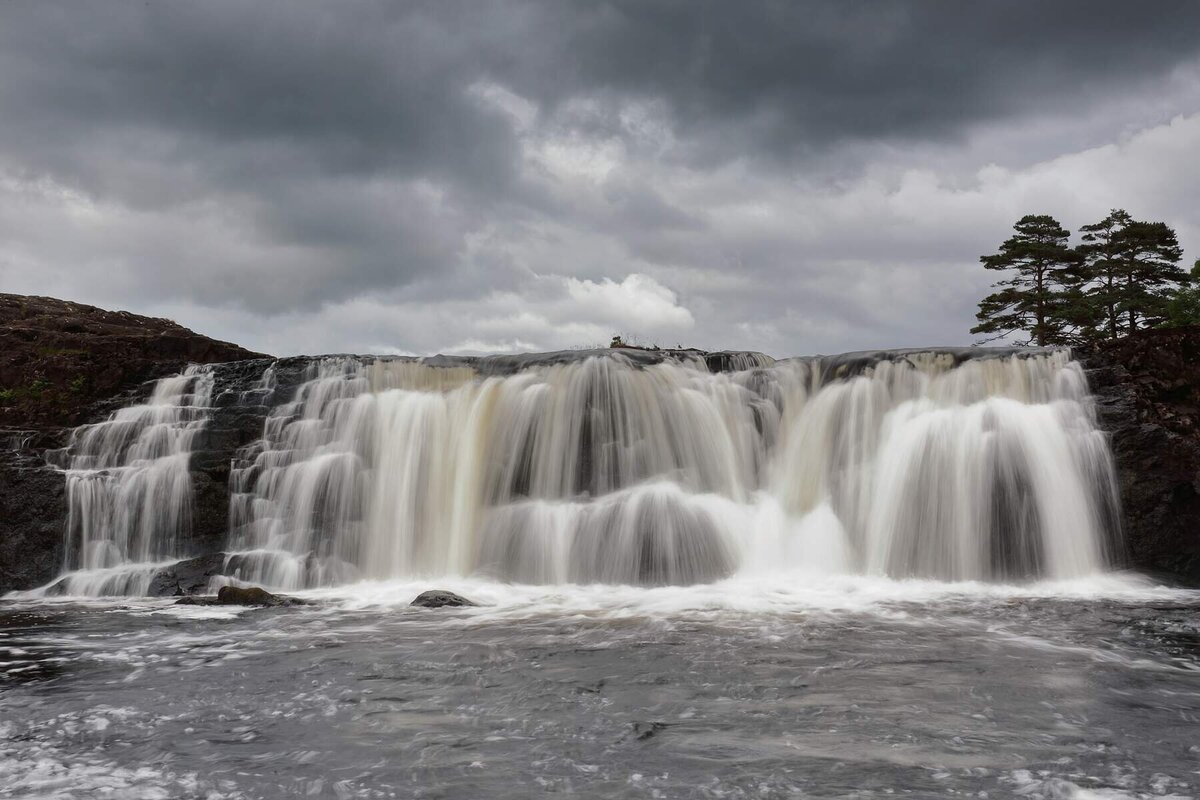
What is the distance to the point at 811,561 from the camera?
48.0 ft

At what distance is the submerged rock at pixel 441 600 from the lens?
12.6 metres

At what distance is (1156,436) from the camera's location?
573 inches

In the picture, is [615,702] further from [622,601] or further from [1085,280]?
[1085,280]

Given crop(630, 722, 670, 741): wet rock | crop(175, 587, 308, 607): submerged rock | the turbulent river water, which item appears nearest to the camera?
the turbulent river water

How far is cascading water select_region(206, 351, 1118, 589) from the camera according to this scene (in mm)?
14391

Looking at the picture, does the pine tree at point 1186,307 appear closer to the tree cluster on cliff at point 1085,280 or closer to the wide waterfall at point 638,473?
the tree cluster on cliff at point 1085,280

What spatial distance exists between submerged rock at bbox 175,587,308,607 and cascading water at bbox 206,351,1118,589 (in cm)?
197

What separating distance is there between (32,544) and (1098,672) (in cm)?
1705

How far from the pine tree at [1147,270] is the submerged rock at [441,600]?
34.0 meters

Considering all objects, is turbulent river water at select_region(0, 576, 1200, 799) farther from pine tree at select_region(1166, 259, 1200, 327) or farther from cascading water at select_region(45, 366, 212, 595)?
pine tree at select_region(1166, 259, 1200, 327)

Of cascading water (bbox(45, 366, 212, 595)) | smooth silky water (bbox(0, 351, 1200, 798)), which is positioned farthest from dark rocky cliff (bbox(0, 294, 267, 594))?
smooth silky water (bbox(0, 351, 1200, 798))

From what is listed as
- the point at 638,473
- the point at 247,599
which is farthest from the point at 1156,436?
the point at 247,599

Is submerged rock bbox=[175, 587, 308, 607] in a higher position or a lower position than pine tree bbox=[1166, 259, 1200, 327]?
lower

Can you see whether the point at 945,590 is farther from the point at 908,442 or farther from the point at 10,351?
the point at 10,351
